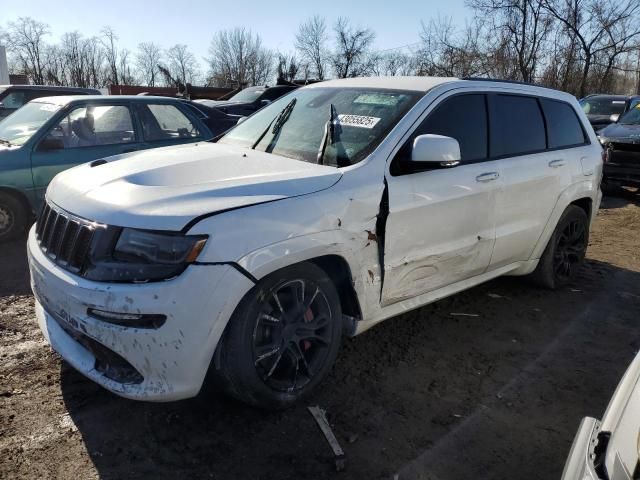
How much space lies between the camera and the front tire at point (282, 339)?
2549 millimetres

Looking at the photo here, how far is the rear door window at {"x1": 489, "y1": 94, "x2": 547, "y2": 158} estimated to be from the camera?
12.8ft

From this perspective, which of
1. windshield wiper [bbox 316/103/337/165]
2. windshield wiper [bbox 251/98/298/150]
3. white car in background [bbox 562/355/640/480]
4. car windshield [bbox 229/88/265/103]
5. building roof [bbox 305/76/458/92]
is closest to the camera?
white car in background [bbox 562/355/640/480]

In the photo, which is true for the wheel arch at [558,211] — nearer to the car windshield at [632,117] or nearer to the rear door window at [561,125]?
the rear door window at [561,125]

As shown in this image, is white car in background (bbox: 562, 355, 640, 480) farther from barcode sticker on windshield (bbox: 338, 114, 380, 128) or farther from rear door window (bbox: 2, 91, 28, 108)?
rear door window (bbox: 2, 91, 28, 108)

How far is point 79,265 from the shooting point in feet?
8.23

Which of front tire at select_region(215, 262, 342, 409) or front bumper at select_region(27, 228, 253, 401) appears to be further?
front tire at select_region(215, 262, 342, 409)

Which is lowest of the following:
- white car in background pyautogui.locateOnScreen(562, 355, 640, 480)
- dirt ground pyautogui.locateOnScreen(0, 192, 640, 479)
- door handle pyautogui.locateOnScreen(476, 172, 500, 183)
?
dirt ground pyautogui.locateOnScreen(0, 192, 640, 479)

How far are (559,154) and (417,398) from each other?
2552 millimetres

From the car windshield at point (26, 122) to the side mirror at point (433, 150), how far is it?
4.80 m

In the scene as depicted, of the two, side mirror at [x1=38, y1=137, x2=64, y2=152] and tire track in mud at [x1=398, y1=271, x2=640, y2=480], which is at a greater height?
side mirror at [x1=38, y1=137, x2=64, y2=152]

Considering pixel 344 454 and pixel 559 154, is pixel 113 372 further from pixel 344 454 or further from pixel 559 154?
pixel 559 154

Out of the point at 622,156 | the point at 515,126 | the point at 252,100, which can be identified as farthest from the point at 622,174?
the point at 252,100

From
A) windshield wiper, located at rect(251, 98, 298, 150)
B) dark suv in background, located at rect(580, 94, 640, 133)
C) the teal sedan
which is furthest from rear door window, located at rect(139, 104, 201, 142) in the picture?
dark suv in background, located at rect(580, 94, 640, 133)

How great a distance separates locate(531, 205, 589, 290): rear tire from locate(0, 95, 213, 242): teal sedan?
14.6 feet
